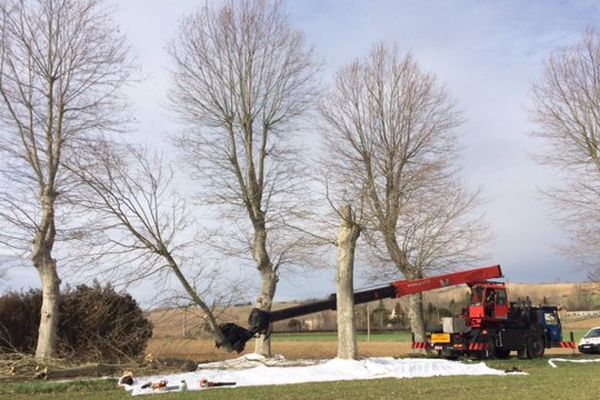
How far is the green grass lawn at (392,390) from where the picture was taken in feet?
38.3

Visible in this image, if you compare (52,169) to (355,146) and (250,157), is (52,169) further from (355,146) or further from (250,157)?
(355,146)

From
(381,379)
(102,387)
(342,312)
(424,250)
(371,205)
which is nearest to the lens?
(102,387)

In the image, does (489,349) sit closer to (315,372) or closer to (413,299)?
(413,299)

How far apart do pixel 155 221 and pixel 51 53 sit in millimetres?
5940

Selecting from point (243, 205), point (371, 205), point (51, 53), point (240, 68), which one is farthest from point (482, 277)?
point (51, 53)

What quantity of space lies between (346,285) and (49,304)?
865 centimetres

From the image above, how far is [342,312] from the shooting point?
19.1m

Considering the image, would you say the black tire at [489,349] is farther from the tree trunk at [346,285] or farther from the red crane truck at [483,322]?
the tree trunk at [346,285]

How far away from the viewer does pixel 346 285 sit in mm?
19125

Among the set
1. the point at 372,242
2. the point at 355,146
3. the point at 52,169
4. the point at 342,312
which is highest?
the point at 355,146

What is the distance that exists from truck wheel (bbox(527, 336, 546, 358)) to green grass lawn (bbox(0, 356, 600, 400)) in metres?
9.09

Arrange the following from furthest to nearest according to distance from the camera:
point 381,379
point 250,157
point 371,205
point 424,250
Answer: point 424,250
point 250,157
point 371,205
point 381,379

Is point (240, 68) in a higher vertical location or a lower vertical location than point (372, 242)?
higher

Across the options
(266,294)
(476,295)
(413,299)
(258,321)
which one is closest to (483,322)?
(476,295)
